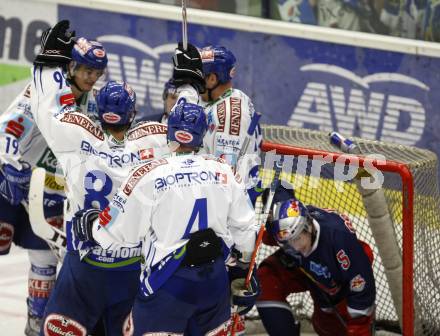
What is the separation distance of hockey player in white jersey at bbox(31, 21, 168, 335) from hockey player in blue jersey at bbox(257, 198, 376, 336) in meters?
0.67

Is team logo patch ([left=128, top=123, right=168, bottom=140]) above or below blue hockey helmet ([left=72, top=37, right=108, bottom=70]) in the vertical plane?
below

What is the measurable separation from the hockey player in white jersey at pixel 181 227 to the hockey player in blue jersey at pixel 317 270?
667mm

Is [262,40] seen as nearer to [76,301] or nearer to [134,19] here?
[134,19]

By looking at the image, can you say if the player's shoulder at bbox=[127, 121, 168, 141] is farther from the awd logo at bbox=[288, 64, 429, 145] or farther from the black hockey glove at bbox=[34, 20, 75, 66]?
the awd logo at bbox=[288, 64, 429, 145]

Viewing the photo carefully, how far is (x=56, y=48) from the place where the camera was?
4.82 meters

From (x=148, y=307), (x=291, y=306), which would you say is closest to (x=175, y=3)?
(x=291, y=306)

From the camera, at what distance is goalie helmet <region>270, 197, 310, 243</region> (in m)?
4.85

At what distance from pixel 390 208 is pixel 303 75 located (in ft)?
7.47

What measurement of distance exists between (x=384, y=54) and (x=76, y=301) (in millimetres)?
3286

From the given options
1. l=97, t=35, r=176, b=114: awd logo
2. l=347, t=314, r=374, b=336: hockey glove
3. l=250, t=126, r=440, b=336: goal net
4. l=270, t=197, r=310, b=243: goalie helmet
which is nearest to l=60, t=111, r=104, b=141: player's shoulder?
l=270, t=197, r=310, b=243: goalie helmet

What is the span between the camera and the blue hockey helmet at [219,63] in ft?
17.1

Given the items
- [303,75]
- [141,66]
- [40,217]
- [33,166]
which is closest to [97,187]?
[40,217]

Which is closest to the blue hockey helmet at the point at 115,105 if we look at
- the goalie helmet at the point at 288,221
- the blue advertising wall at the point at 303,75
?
the goalie helmet at the point at 288,221

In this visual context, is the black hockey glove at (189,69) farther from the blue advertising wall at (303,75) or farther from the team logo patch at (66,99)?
the blue advertising wall at (303,75)
